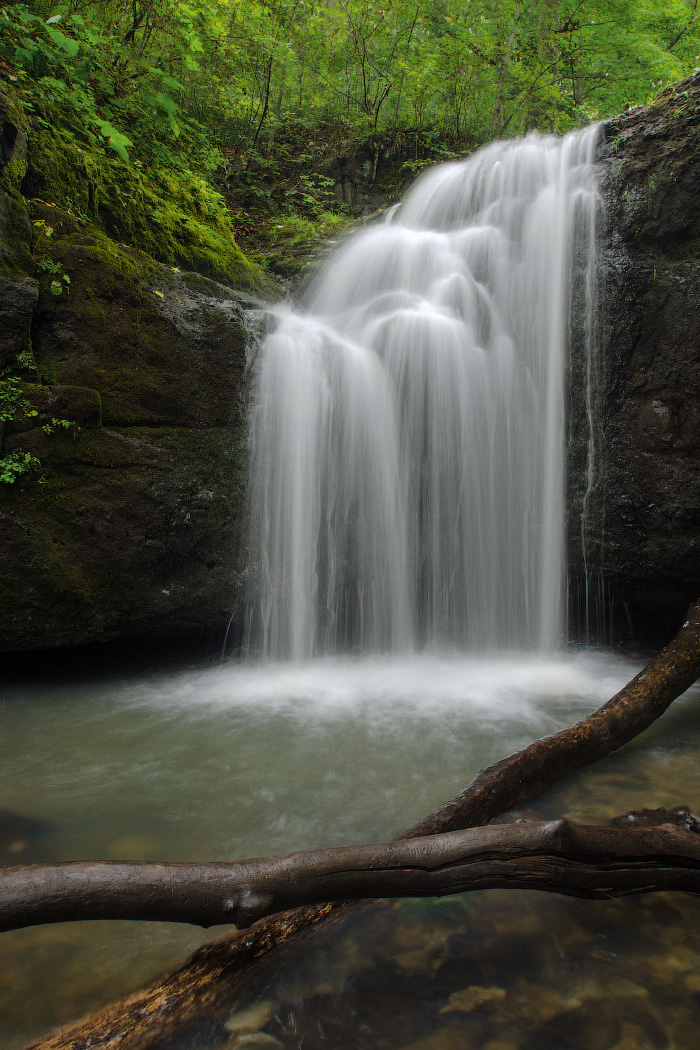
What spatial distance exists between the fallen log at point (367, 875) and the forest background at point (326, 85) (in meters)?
6.73

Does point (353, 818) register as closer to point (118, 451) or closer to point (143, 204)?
point (118, 451)

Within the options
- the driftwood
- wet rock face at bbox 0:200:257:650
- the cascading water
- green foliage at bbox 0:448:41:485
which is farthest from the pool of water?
green foliage at bbox 0:448:41:485

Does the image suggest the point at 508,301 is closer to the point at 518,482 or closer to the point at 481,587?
the point at 518,482

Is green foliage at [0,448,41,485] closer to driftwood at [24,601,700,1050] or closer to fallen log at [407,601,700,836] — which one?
driftwood at [24,601,700,1050]

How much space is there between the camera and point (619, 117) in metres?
6.71

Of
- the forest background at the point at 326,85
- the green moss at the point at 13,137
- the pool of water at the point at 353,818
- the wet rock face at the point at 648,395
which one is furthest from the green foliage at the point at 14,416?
the wet rock face at the point at 648,395

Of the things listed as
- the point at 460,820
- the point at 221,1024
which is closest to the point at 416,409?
the point at 460,820

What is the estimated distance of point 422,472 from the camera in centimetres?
625

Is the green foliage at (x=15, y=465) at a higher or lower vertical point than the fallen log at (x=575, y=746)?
higher

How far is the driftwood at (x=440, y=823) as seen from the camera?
1.63m

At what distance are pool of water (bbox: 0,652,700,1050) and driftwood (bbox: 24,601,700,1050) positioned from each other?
9 centimetres

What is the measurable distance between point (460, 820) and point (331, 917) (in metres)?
0.74

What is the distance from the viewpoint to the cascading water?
232 inches

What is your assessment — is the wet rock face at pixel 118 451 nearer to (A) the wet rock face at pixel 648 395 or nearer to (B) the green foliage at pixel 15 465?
(B) the green foliage at pixel 15 465
